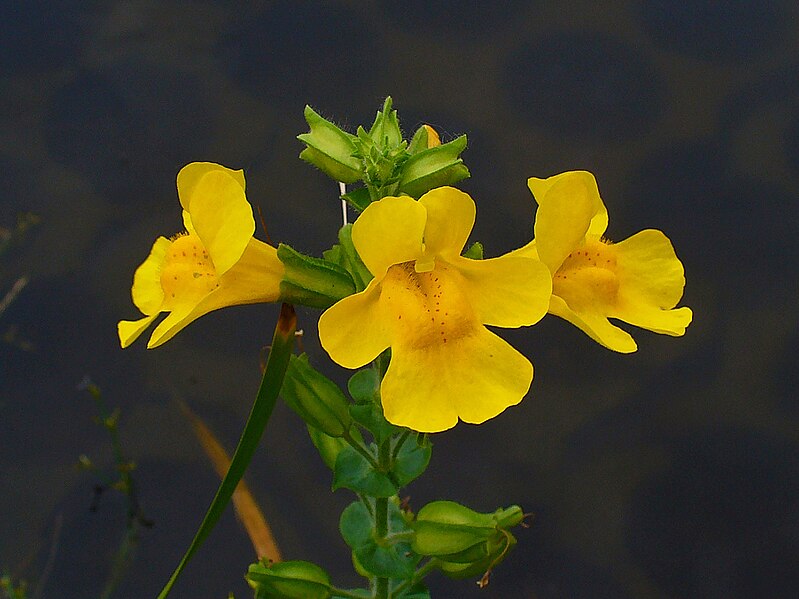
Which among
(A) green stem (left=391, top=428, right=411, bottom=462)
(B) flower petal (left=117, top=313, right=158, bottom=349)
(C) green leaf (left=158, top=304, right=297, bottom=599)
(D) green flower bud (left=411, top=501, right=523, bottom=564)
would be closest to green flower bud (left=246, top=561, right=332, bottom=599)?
→ (D) green flower bud (left=411, top=501, right=523, bottom=564)

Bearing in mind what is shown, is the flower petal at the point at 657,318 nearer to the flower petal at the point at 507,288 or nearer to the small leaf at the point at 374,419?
the flower petal at the point at 507,288

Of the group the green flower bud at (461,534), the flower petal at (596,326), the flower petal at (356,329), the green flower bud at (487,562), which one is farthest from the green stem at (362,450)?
the flower petal at (596,326)

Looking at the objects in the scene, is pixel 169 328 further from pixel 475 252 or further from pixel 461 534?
pixel 461 534

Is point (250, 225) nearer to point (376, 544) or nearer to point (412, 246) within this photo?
point (412, 246)

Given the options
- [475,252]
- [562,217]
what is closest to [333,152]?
[475,252]

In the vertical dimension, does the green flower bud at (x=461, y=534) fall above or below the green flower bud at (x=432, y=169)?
below

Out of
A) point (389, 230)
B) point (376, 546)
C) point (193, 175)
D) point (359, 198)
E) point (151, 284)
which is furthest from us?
point (376, 546)

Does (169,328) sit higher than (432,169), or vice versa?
(432,169)
